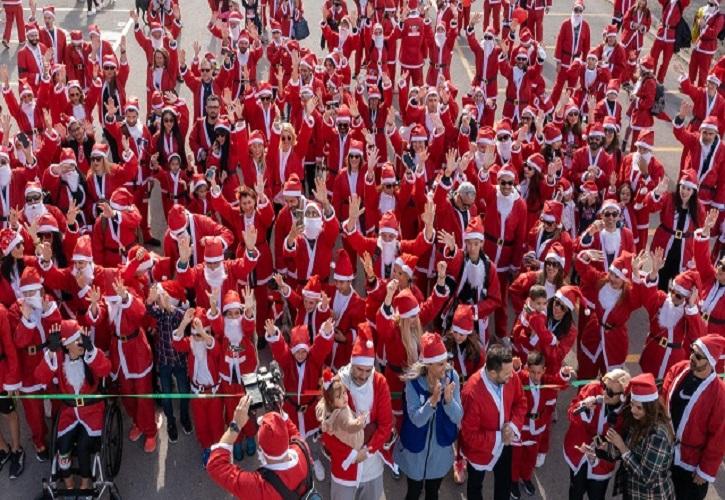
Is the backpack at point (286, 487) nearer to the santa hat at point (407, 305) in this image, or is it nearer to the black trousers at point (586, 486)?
the santa hat at point (407, 305)

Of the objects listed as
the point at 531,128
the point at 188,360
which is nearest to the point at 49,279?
the point at 188,360

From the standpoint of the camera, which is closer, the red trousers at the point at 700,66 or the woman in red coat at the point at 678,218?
the woman in red coat at the point at 678,218

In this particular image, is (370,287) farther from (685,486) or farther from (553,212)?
(685,486)

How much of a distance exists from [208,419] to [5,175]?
3.84m

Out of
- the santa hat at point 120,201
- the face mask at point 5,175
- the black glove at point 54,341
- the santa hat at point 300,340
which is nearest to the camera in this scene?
the black glove at point 54,341

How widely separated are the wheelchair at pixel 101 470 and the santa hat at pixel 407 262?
2.71 m

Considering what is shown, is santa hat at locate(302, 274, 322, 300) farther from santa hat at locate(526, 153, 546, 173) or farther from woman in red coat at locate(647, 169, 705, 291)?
woman in red coat at locate(647, 169, 705, 291)

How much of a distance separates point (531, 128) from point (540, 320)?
181 inches

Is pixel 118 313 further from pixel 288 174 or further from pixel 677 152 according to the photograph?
pixel 677 152

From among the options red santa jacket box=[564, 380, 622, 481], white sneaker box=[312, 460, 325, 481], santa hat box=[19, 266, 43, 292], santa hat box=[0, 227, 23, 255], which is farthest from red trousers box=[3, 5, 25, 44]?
red santa jacket box=[564, 380, 622, 481]

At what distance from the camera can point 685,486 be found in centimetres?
571

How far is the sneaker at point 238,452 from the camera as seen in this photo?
22.3 feet

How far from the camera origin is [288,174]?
908 centimetres

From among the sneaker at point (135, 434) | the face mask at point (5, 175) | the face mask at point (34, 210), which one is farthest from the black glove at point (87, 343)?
the face mask at point (5, 175)
